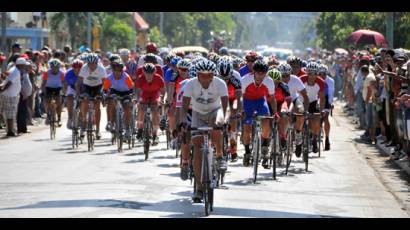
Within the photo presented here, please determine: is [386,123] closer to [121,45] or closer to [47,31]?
[47,31]

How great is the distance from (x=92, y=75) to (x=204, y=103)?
9.04m

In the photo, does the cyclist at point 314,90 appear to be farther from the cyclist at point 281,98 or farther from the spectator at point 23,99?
the spectator at point 23,99

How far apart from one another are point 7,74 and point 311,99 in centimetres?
783

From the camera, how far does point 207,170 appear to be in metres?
14.0

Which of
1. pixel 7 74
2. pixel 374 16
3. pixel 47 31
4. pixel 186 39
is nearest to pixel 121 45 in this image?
pixel 47 31

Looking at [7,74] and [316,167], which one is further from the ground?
[7,74]

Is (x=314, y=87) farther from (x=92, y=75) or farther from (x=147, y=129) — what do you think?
(x=92, y=75)

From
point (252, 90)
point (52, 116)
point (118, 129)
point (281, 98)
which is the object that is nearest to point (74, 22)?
point (52, 116)

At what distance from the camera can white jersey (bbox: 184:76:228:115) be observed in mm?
14938

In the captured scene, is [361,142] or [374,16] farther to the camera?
[374,16]

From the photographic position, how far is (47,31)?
6788cm

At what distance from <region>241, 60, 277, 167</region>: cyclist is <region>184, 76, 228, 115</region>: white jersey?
3.26 meters

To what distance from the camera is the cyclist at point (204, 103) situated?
1452cm

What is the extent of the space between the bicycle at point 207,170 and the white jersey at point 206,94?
0.64 meters
